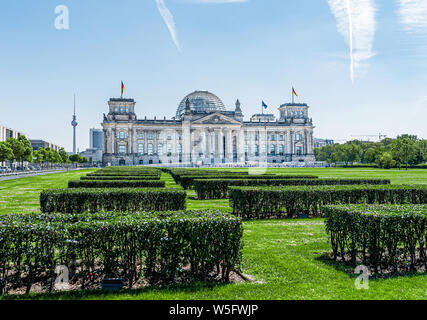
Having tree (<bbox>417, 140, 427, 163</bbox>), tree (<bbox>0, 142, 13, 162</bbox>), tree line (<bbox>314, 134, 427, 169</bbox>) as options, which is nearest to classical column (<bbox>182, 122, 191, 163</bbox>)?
tree line (<bbox>314, 134, 427, 169</bbox>)

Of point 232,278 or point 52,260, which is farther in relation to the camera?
point 232,278

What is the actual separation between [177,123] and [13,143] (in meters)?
61.9

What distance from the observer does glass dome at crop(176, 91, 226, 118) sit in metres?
131

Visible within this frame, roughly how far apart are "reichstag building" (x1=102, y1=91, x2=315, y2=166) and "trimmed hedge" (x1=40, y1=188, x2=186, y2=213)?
9837 cm

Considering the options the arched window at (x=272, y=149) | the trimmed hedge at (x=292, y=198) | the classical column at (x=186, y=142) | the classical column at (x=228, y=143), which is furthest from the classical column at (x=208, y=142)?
the trimmed hedge at (x=292, y=198)

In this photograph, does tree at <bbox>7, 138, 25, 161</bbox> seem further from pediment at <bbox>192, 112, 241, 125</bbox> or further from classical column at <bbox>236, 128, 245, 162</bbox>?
classical column at <bbox>236, 128, 245, 162</bbox>

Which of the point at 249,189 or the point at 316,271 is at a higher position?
the point at 249,189

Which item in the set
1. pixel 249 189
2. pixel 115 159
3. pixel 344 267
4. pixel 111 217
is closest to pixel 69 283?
pixel 111 217

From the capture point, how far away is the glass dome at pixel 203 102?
131 m

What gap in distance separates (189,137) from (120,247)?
376 ft

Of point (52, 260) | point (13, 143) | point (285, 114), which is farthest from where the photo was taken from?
point (285, 114)

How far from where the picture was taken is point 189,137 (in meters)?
121
